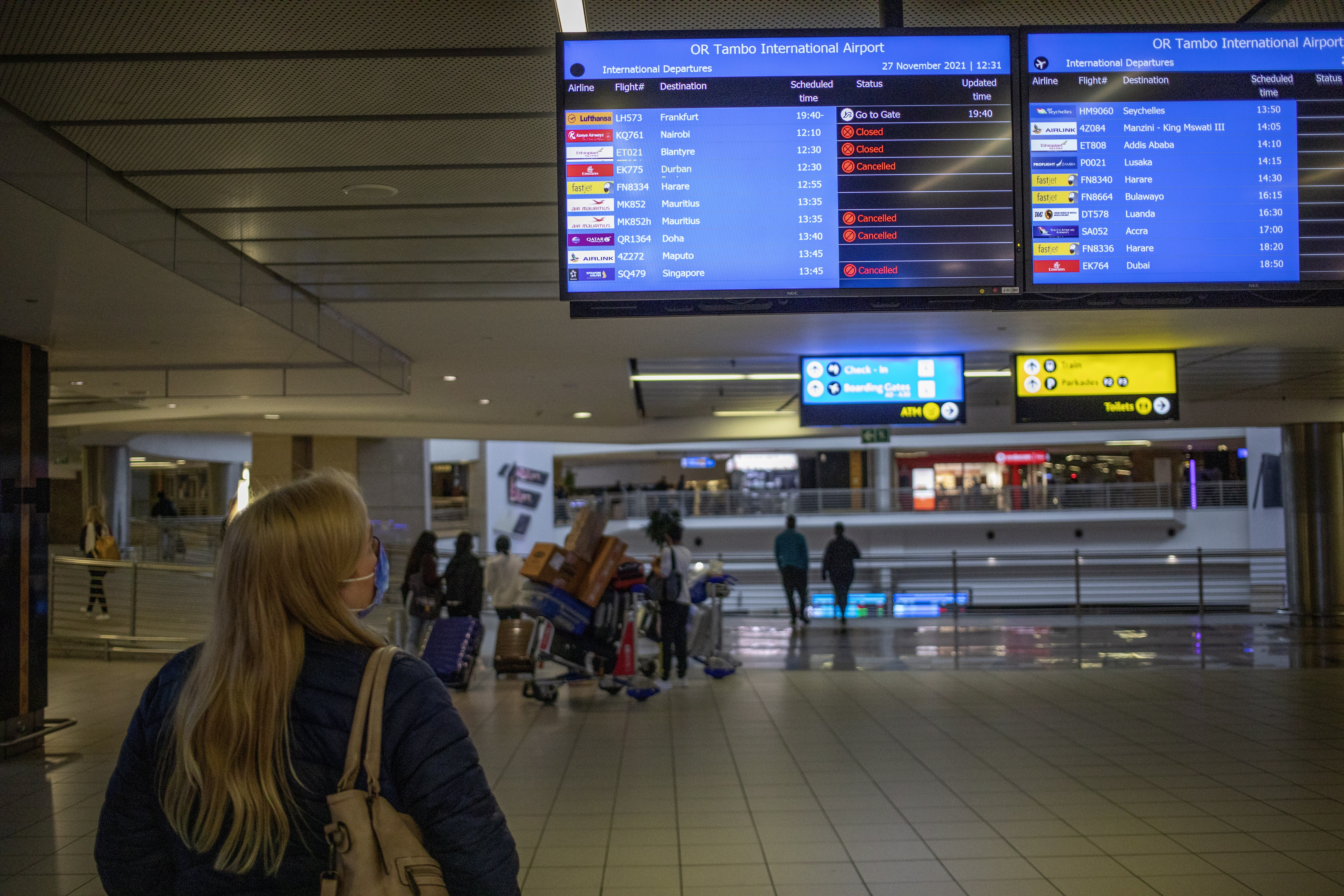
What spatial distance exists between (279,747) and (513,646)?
335 inches

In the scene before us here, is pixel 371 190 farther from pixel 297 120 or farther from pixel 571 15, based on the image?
pixel 571 15

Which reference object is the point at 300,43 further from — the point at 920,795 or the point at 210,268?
the point at 920,795

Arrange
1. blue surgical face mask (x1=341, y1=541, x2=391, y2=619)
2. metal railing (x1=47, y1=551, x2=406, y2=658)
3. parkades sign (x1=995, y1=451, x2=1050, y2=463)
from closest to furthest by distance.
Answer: blue surgical face mask (x1=341, y1=541, x2=391, y2=619) → metal railing (x1=47, y1=551, x2=406, y2=658) → parkades sign (x1=995, y1=451, x2=1050, y2=463)

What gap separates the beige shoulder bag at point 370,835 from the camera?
1.60m

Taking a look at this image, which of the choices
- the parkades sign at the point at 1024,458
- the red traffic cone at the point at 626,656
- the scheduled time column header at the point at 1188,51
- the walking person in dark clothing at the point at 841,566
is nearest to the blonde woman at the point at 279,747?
the scheduled time column header at the point at 1188,51

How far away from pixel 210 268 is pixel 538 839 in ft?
11.7

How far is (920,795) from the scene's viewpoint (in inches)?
233

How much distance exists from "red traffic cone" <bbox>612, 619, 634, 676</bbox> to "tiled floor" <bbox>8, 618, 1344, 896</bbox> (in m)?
0.26

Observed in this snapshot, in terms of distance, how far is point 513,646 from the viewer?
32.7ft

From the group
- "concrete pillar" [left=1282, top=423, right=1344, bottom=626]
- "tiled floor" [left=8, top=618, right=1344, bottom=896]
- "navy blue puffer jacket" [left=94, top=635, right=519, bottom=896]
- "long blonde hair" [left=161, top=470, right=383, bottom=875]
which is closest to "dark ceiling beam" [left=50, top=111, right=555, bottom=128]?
"long blonde hair" [left=161, top=470, right=383, bottom=875]

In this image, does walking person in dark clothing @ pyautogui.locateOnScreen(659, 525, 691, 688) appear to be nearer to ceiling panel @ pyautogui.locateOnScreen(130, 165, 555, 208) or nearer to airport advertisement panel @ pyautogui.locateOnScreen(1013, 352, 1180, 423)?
airport advertisement panel @ pyautogui.locateOnScreen(1013, 352, 1180, 423)

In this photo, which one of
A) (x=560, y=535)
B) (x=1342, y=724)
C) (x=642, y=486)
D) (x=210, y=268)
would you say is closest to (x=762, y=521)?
(x=560, y=535)

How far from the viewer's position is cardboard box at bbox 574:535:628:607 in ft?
30.2

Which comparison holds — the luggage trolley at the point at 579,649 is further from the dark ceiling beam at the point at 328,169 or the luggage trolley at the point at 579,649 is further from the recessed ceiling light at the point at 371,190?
the dark ceiling beam at the point at 328,169
